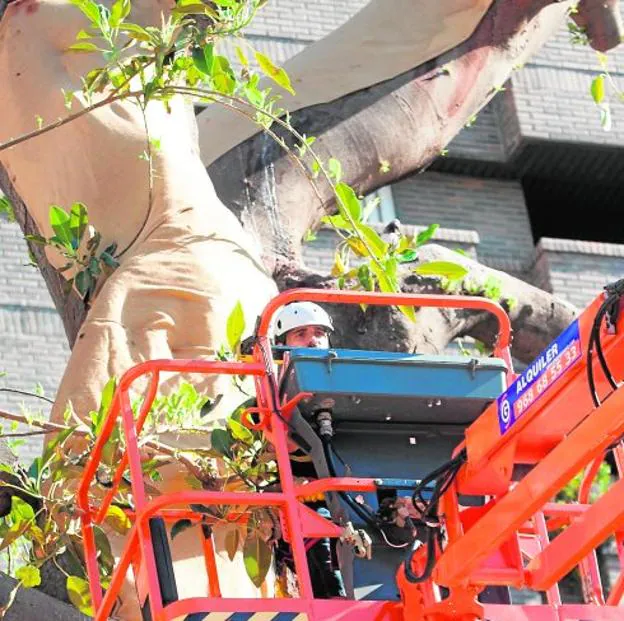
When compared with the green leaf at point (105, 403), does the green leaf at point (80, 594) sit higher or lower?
lower

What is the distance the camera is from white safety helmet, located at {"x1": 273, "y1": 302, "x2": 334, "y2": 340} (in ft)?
24.3

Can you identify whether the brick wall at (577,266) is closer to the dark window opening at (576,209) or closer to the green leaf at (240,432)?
the dark window opening at (576,209)

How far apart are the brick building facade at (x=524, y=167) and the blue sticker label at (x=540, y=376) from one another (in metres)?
9.61

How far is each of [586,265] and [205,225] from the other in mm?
7966

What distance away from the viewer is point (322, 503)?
671cm

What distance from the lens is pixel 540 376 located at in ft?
18.3

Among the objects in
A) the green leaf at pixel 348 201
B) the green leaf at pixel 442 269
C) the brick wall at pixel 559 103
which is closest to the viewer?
the green leaf at pixel 442 269

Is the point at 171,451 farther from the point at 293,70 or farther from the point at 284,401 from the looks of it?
the point at 293,70

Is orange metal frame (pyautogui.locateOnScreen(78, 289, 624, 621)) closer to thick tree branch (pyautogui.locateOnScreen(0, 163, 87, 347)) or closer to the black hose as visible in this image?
the black hose

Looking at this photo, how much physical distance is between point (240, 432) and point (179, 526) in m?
0.38

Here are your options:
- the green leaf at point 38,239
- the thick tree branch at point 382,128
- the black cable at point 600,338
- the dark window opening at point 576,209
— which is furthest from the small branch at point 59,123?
the dark window opening at point 576,209

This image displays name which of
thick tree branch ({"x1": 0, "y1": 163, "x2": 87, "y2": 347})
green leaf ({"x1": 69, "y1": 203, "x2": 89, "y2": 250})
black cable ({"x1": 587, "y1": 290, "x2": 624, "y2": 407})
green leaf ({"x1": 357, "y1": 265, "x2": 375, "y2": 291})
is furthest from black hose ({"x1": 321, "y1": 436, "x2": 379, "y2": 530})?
thick tree branch ({"x1": 0, "y1": 163, "x2": 87, "y2": 347})

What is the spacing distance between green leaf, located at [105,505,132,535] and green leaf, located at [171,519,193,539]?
0.22 metres

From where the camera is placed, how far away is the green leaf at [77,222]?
782 centimetres
